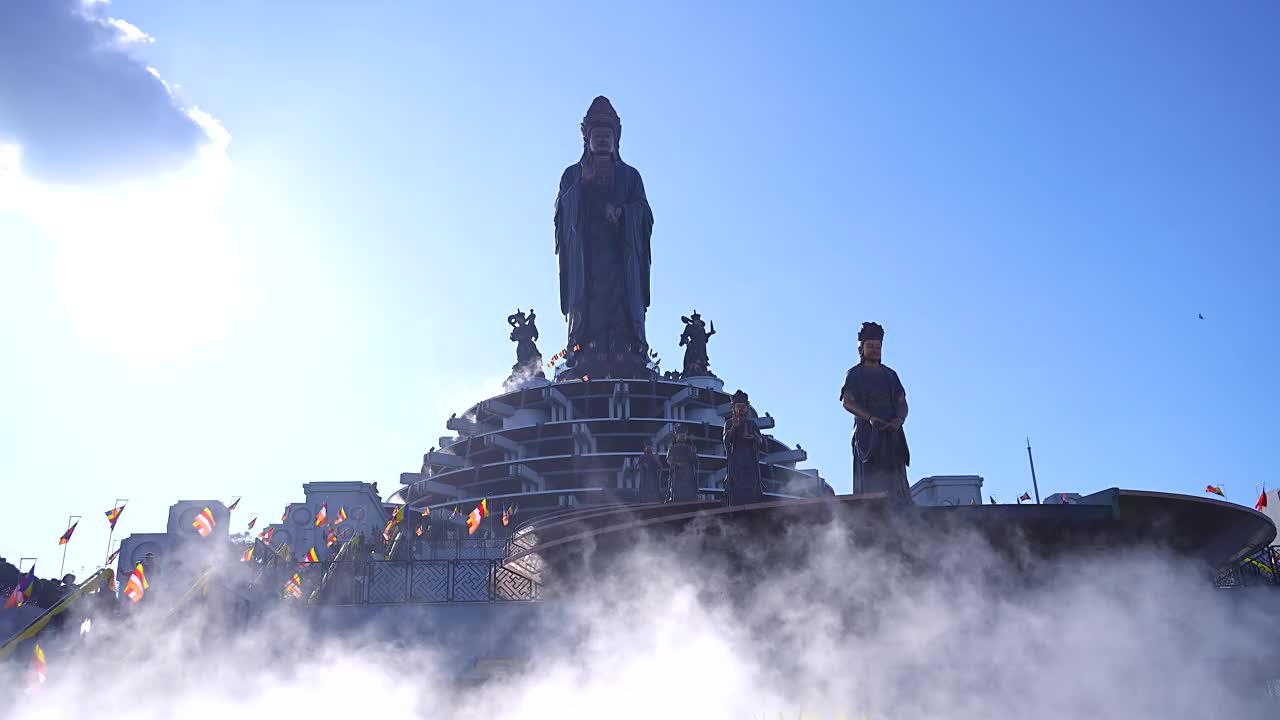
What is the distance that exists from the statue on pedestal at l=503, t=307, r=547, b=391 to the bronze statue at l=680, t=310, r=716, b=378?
6.73 meters

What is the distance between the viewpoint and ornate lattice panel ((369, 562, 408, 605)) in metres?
15.0

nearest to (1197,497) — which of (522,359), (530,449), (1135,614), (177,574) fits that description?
(1135,614)

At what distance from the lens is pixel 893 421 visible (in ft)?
34.2

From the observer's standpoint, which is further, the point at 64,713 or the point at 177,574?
the point at 177,574

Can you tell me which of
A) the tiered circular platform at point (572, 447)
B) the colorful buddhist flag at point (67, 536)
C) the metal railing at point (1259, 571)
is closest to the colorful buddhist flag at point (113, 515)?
the colorful buddhist flag at point (67, 536)

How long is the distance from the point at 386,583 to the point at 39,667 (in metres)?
4.81

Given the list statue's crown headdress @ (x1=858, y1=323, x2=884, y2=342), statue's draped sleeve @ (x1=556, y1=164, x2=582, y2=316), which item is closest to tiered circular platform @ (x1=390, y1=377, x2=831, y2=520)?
statue's draped sleeve @ (x1=556, y1=164, x2=582, y2=316)

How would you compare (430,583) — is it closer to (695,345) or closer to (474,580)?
(474,580)

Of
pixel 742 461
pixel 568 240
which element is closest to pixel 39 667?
pixel 742 461

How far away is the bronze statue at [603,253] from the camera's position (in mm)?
34656

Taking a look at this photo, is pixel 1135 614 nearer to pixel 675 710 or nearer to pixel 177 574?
pixel 675 710

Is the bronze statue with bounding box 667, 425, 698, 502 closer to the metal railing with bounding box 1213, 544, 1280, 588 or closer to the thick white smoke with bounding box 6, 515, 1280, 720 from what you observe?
the thick white smoke with bounding box 6, 515, 1280, 720

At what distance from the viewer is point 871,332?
10953mm

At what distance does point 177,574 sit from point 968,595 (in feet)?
52.3
